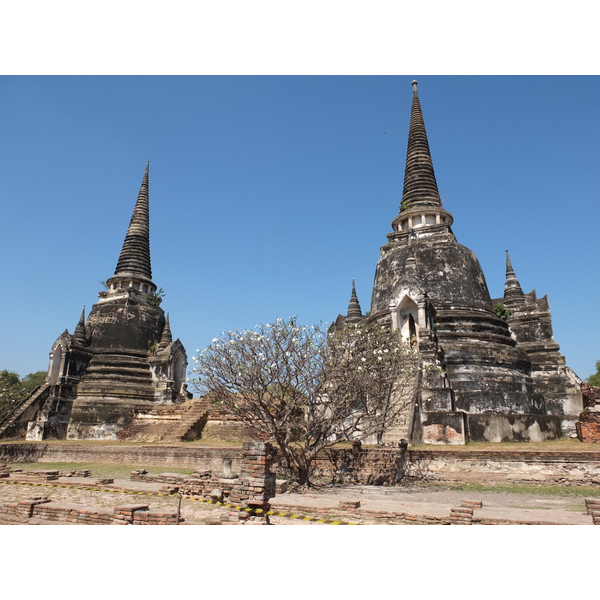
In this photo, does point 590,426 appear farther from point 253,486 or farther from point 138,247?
point 138,247

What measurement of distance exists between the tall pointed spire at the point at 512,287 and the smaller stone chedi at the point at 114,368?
59.8ft

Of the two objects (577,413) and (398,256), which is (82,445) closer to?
(398,256)

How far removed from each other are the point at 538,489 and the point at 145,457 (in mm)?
12857

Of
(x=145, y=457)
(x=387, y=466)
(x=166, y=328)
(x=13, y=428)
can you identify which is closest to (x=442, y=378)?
(x=387, y=466)

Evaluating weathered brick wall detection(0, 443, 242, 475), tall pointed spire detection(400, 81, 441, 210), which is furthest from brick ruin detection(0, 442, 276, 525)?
tall pointed spire detection(400, 81, 441, 210)

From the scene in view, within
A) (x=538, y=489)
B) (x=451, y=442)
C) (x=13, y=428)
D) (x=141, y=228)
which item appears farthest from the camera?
(x=141, y=228)

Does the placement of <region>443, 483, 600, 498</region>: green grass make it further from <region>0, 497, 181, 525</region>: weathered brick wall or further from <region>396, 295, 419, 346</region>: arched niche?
<region>396, 295, 419, 346</region>: arched niche

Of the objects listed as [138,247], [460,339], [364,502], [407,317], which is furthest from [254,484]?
[138,247]

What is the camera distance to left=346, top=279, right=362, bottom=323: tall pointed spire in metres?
28.1

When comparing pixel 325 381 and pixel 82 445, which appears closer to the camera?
pixel 325 381

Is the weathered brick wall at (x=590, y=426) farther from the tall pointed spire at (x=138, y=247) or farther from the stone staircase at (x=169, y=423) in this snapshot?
the tall pointed spire at (x=138, y=247)

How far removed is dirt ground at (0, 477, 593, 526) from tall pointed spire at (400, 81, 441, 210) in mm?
16600

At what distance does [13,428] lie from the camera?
23.4 metres

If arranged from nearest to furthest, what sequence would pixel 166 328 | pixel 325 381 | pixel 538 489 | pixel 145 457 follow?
pixel 538 489, pixel 325 381, pixel 145 457, pixel 166 328
